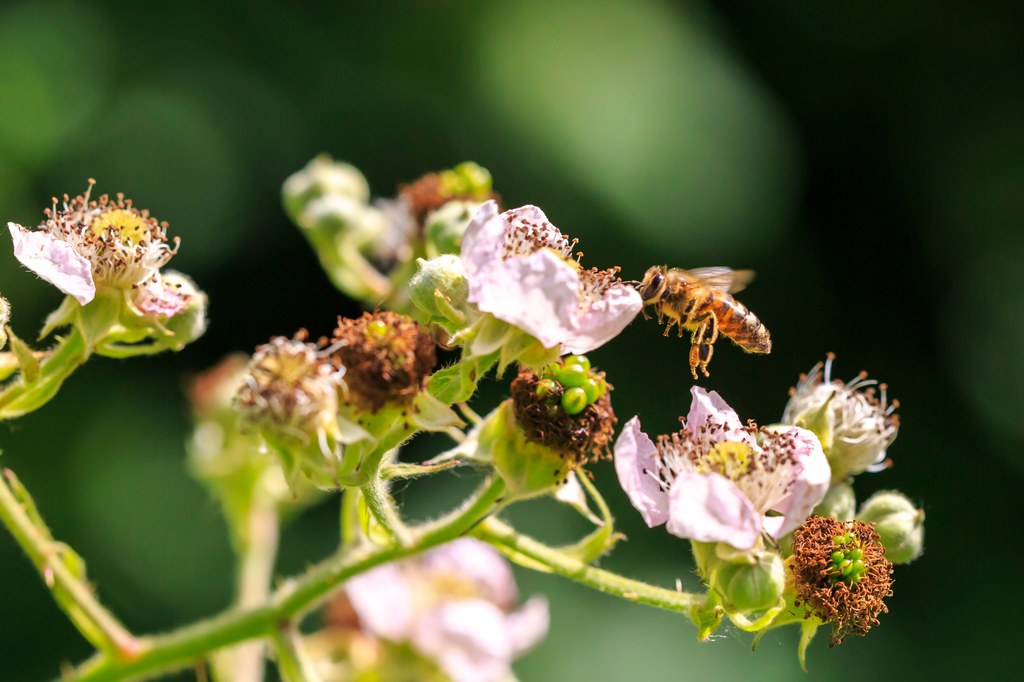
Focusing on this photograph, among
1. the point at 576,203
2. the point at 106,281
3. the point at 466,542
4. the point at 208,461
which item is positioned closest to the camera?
the point at 106,281

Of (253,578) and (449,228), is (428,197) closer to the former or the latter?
(449,228)

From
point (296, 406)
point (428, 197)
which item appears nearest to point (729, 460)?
Answer: point (296, 406)

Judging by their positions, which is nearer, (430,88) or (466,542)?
(466,542)

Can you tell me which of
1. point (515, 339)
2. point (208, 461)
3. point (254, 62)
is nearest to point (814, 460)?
point (515, 339)

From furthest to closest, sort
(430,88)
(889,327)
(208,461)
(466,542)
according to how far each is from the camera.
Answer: (889,327)
(430,88)
(466,542)
(208,461)

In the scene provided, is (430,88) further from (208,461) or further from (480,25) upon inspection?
(208,461)

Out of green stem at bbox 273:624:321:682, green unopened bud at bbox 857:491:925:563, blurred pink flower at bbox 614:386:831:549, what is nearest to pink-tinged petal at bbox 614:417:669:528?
blurred pink flower at bbox 614:386:831:549

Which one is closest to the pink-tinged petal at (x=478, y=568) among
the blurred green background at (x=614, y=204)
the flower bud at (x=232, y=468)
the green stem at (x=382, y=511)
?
the blurred green background at (x=614, y=204)
